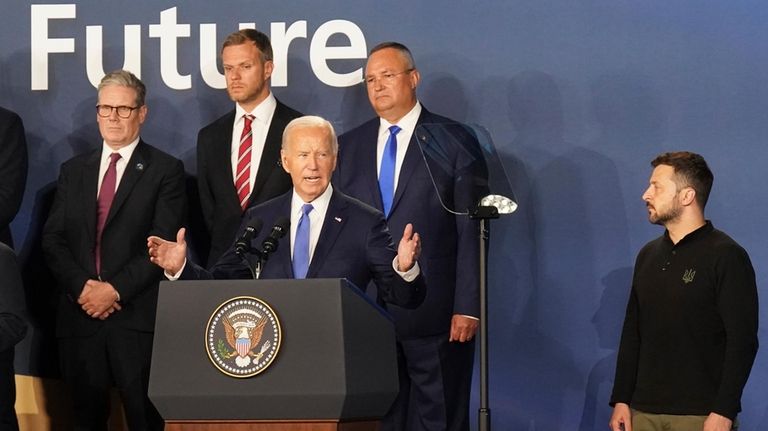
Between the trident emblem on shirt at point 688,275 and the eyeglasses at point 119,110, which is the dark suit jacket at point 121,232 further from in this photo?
the trident emblem on shirt at point 688,275

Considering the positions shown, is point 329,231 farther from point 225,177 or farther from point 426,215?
point 225,177

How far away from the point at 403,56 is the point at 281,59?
0.97 m

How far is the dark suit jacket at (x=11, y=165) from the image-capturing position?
18.5ft

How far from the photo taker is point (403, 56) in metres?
5.45

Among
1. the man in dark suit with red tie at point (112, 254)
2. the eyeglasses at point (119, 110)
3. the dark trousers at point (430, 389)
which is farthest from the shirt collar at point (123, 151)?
the dark trousers at point (430, 389)

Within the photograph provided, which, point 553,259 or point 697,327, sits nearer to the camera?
point 697,327

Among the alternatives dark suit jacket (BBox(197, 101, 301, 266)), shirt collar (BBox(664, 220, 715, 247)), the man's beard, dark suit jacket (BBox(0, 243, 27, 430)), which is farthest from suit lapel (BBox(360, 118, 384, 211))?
dark suit jacket (BBox(0, 243, 27, 430))

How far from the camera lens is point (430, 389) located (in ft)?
17.0

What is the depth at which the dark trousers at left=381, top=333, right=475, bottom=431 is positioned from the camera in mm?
5172

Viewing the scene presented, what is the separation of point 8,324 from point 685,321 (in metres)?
2.48

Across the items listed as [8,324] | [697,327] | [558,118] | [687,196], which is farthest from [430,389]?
[8,324]

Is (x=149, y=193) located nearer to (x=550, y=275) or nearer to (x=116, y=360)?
(x=116, y=360)

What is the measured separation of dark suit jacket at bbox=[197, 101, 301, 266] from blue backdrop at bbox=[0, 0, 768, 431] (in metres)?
0.46

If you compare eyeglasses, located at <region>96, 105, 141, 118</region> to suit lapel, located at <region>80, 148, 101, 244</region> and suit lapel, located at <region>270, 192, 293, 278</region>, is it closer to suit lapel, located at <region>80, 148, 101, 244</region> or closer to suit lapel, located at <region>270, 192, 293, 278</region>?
suit lapel, located at <region>80, 148, 101, 244</region>
